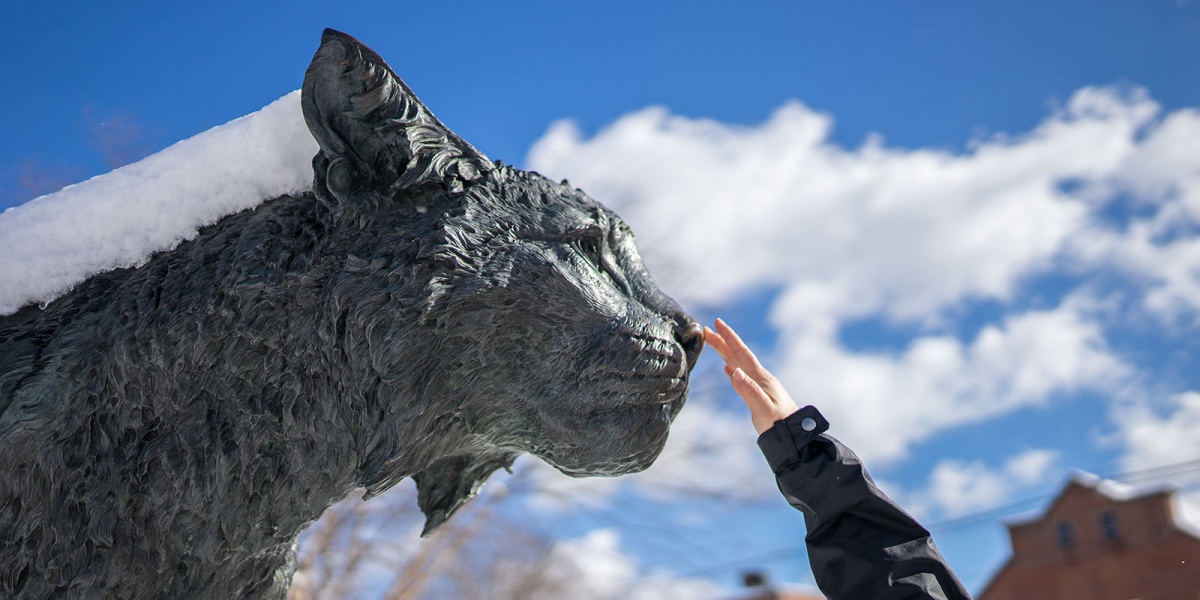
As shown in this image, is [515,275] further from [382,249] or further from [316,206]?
[316,206]

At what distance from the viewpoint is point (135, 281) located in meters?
2.12

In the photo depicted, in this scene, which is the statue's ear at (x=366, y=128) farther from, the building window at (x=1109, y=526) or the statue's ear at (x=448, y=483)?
the building window at (x=1109, y=526)

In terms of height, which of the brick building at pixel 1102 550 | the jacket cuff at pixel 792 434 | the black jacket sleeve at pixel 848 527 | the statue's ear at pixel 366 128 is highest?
the brick building at pixel 1102 550

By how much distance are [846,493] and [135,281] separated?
1.56 m

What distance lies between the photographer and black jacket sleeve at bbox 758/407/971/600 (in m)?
2.04

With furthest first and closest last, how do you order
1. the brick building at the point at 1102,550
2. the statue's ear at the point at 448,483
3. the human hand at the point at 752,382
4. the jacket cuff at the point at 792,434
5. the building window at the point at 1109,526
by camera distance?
the building window at the point at 1109,526 → the brick building at the point at 1102,550 → the human hand at the point at 752,382 → the jacket cuff at the point at 792,434 → the statue's ear at the point at 448,483

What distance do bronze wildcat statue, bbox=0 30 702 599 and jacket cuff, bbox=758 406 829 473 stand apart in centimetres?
41

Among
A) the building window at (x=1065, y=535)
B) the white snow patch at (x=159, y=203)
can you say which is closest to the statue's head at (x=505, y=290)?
the white snow patch at (x=159, y=203)

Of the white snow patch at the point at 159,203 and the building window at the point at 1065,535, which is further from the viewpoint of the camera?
the building window at the point at 1065,535

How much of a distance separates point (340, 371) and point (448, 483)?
354mm

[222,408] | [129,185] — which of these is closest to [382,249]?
[222,408]

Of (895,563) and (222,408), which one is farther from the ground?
(222,408)

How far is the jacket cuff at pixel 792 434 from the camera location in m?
2.16

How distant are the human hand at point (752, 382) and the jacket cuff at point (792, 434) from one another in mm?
54
